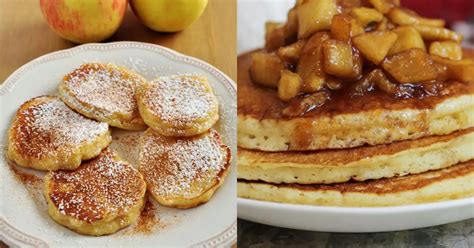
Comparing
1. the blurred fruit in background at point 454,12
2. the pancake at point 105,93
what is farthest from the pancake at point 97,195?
the blurred fruit in background at point 454,12

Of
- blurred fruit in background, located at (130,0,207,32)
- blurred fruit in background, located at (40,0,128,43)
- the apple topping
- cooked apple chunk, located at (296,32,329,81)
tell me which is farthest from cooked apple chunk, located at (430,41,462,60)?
blurred fruit in background, located at (40,0,128,43)

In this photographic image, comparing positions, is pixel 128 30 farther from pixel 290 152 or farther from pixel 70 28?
pixel 290 152

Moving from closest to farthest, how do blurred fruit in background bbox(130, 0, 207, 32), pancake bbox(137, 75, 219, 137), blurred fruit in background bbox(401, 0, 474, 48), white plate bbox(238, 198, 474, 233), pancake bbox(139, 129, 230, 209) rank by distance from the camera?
white plate bbox(238, 198, 474, 233), pancake bbox(139, 129, 230, 209), pancake bbox(137, 75, 219, 137), blurred fruit in background bbox(401, 0, 474, 48), blurred fruit in background bbox(130, 0, 207, 32)

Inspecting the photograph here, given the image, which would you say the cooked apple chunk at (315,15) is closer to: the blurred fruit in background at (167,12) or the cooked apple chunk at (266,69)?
the cooked apple chunk at (266,69)

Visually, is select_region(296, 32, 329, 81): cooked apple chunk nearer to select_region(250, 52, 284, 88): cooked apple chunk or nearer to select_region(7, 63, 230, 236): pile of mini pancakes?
select_region(250, 52, 284, 88): cooked apple chunk

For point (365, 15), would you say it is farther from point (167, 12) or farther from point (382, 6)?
point (167, 12)
